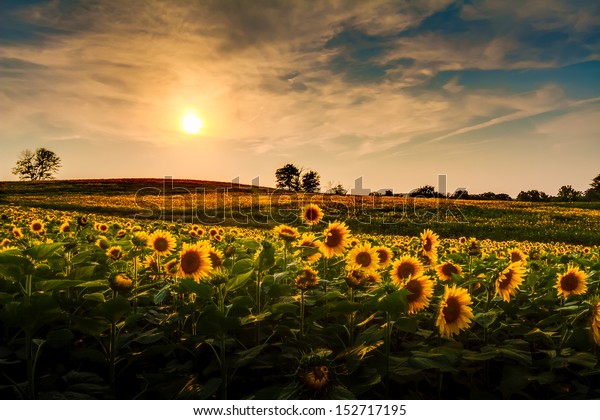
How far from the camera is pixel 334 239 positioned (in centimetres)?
325

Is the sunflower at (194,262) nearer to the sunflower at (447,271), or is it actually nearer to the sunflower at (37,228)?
the sunflower at (447,271)

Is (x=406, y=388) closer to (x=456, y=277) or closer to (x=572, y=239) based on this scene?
(x=456, y=277)

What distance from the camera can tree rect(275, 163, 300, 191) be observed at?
3420 inches

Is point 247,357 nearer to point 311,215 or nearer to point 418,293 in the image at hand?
point 418,293

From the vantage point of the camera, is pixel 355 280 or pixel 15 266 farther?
pixel 355 280

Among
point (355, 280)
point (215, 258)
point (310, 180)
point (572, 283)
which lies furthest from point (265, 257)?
point (310, 180)

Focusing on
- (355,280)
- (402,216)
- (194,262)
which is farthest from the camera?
(402,216)

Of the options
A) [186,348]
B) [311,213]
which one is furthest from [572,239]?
[186,348]

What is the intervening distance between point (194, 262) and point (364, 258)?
1.12 metres

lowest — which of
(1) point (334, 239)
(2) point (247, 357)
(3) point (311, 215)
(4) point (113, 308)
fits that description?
(2) point (247, 357)

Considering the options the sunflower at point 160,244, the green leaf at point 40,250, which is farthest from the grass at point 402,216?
the green leaf at point 40,250

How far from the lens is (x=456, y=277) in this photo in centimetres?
250

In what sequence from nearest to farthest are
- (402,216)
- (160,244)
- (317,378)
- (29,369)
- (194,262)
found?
(317,378) < (29,369) < (194,262) < (160,244) < (402,216)
